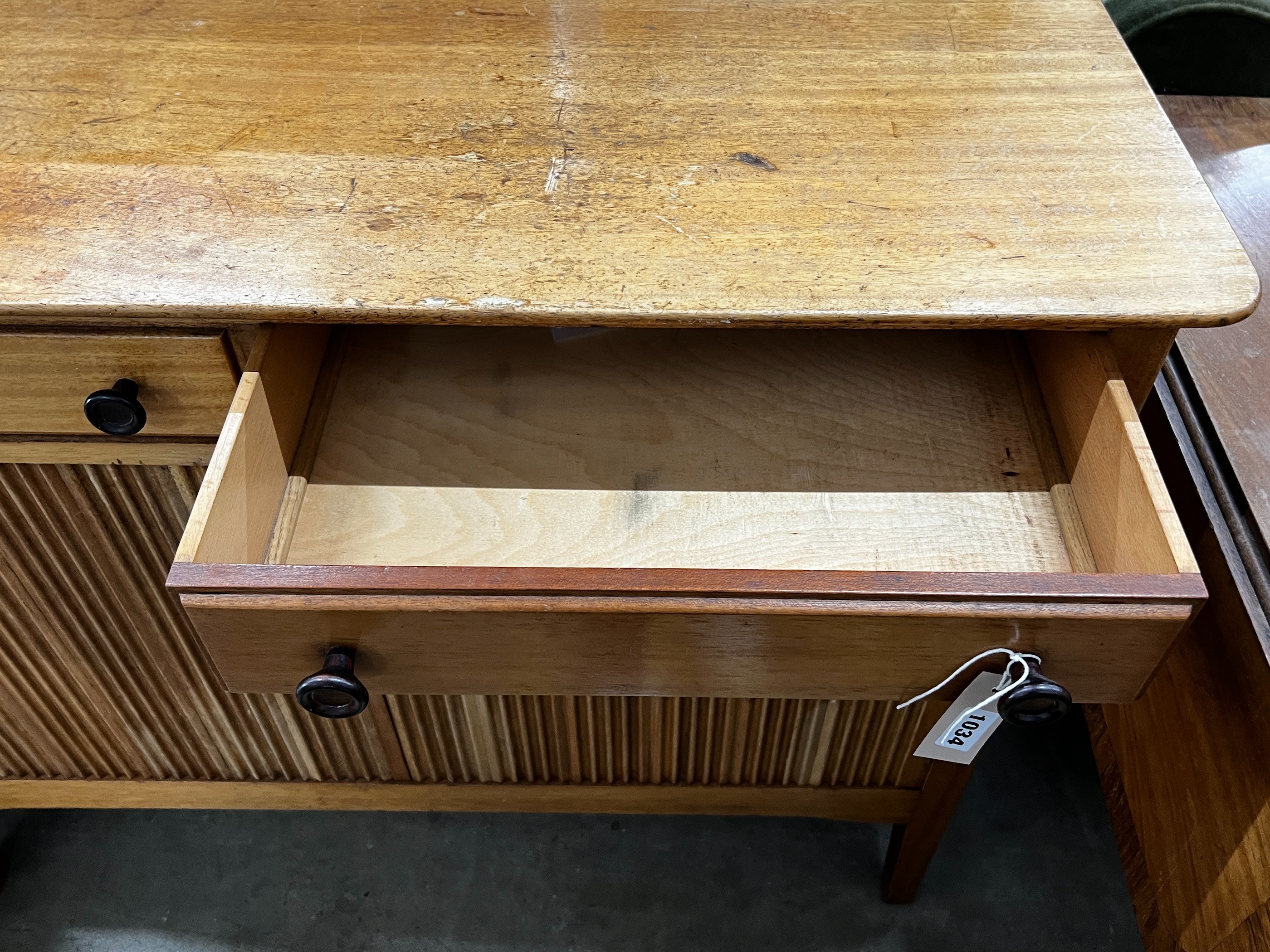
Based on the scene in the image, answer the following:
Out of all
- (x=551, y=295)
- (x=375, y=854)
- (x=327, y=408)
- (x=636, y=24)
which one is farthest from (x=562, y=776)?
(x=636, y=24)

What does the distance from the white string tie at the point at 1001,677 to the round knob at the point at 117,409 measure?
0.47 m

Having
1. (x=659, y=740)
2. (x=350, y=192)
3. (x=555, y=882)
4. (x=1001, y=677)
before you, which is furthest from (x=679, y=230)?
(x=555, y=882)

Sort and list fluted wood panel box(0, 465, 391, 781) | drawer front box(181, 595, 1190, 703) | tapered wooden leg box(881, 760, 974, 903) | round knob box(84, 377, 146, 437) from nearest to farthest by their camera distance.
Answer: drawer front box(181, 595, 1190, 703), round knob box(84, 377, 146, 437), fluted wood panel box(0, 465, 391, 781), tapered wooden leg box(881, 760, 974, 903)

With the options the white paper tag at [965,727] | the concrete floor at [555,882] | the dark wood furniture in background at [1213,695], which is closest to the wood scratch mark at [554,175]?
the white paper tag at [965,727]

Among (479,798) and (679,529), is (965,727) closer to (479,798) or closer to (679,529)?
(679,529)

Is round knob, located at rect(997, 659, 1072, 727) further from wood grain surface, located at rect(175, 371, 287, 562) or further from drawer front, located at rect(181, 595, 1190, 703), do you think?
wood grain surface, located at rect(175, 371, 287, 562)

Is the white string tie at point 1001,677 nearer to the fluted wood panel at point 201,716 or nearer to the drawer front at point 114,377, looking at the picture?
the fluted wood panel at point 201,716

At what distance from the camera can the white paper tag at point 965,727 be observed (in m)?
0.53

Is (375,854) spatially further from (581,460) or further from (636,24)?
(636,24)

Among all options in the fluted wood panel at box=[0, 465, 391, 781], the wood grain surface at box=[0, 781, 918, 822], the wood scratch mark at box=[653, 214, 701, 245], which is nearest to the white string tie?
the wood scratch mark at box=[653, 214, 701, 245]

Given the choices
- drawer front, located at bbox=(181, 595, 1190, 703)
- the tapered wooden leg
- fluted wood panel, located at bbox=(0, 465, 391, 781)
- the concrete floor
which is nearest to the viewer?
drawer front, located at bbox=(181, 595, 1190, 703)

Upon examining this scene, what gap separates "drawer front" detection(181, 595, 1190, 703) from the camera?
487 millimetres

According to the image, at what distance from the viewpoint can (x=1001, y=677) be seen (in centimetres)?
52

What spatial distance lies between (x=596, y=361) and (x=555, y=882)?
0.58m
